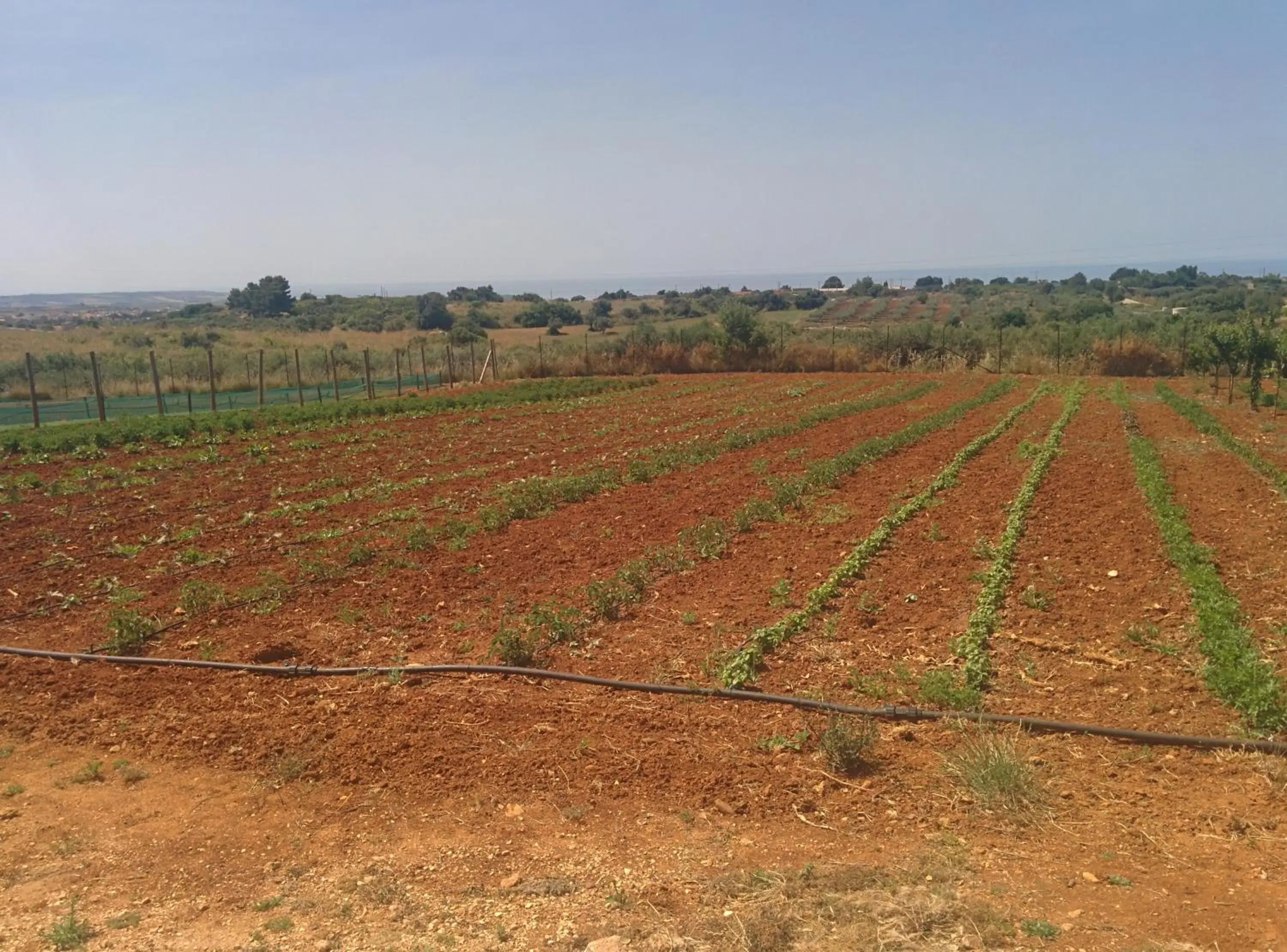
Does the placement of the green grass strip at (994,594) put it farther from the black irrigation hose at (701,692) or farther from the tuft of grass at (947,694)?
the black irrigation hose at (701,692)

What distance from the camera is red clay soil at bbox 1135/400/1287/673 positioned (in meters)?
8.66

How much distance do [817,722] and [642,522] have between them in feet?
20.0

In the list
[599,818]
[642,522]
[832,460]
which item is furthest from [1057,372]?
[599,818]

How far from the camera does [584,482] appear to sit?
14672mm

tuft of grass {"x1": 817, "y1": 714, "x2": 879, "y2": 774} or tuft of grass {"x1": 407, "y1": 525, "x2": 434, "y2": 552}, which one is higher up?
tuft of grass {"x1": 407, "y1": 525, "x2": 434, "y2": 552}

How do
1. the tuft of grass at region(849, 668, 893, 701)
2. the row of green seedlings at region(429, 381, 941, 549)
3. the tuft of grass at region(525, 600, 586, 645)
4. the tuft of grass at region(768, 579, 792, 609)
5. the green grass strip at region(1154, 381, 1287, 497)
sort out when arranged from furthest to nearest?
1. the green grass strip at region(1154, 381, 1287, 497)
2. the row of green seedlings at region(429, 381, 941, 549)
3. the tuft of grass at region(768, 579, 792, 609)
4. the tuft of grass at region(525, 600, 586, 645)
5. the tuft of grass at region(849, 668, 893, 701)

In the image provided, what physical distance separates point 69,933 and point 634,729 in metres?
3.42

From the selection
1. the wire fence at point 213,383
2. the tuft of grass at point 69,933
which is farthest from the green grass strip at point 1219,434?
the wire fence at point 213,383

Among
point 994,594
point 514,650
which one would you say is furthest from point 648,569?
point 994,594

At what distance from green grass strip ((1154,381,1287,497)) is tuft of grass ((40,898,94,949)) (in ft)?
49.9

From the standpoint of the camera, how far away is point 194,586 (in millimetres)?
9367

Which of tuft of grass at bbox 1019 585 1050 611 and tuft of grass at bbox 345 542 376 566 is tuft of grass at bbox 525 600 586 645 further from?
tuft of grass at bbox 1019 585 1050 611

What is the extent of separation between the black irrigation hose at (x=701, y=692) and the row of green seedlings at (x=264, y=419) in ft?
42.9

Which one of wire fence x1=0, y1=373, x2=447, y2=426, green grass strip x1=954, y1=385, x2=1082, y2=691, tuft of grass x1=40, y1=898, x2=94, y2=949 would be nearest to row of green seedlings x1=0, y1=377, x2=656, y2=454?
wire fence x1=0, y1=373, x2=447, y2=426
